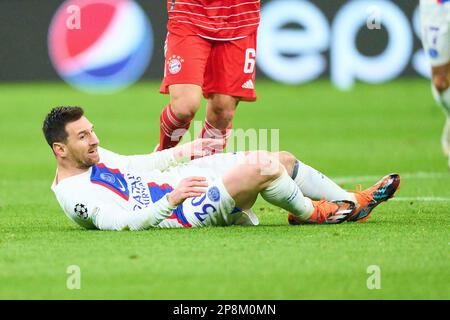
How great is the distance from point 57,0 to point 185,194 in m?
15.6

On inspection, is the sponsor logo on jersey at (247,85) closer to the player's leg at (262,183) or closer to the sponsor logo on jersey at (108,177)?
the player's leg at (262,183)

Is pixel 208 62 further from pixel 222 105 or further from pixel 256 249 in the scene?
pixel 256 249

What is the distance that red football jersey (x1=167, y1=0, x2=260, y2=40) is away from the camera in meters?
9.09

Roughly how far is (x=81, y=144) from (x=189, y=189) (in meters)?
0.95

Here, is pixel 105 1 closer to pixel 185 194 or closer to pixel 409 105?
pixel 409 105

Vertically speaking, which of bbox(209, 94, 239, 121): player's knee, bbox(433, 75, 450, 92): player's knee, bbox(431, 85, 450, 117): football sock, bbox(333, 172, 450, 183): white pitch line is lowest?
bbox(333, 172, 450, 183): white pitch line

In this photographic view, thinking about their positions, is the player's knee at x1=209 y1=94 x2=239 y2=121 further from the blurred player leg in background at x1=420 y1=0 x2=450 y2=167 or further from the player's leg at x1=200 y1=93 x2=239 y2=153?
the blurred player leg in background at x1=420 y1=0 x2=450 y2=167

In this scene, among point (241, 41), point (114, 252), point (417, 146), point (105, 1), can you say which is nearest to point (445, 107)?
point (114, 252)

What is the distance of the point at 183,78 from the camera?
9.00m

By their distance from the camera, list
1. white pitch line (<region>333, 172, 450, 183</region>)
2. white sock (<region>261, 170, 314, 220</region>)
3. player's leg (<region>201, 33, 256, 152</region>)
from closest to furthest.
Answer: white sock (<region>261, 170, 314, 220</region>) → player's leg (<region>201, 33, 256, 152</region>) → white pitch line (<region>333, 172, 450, 183</region>)

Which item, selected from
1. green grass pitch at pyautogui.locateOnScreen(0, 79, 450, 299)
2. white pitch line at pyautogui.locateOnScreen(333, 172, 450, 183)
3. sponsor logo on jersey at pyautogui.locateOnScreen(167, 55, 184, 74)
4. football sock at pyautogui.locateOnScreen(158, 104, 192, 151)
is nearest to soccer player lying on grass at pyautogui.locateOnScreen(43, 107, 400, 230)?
green grass pitch at pyautogui.locateOnScreen(0, 79, 450, 299)

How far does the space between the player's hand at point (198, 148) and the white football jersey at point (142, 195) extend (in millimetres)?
55

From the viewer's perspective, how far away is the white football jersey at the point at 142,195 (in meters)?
7.37

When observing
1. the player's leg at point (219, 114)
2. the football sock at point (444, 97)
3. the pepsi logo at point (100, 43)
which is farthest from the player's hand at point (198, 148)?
the pepsi logo at point (100, 43)
